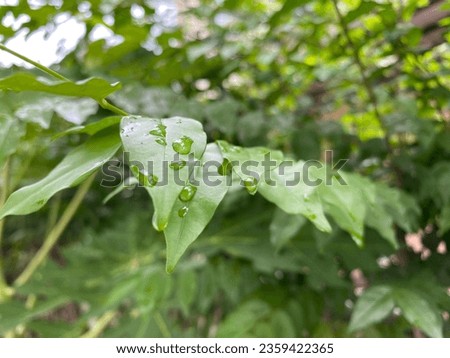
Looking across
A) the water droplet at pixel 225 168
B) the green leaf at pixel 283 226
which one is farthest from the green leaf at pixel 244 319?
the water droplet at pixel 225 168

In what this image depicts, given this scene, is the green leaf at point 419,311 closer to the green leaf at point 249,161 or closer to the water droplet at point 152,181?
the green leaf at point 249,161

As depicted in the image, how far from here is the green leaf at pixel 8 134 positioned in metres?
0.36

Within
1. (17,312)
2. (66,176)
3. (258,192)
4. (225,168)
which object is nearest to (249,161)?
(225,168)

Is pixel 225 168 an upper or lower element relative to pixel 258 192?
upper

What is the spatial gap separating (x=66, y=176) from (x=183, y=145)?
0.28ft

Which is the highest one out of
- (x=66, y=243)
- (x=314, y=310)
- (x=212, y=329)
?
(x=314, y=310)

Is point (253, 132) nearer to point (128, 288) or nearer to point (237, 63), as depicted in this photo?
point (237, 63)

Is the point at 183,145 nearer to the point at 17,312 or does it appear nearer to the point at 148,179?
the point at 148,179

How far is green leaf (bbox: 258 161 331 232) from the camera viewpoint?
34 cm

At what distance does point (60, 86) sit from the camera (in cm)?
32

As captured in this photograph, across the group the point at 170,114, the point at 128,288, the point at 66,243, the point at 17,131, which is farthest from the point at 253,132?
the point at 66,243

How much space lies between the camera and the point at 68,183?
31 centimetres
